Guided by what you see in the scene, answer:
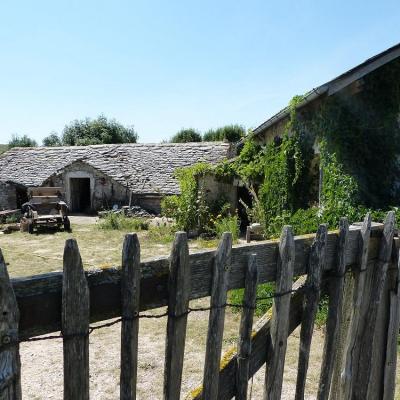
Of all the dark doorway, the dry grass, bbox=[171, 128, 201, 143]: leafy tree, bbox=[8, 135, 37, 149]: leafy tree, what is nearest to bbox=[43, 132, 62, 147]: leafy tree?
bbox=[8, 135, 37, 149]: leafy tree

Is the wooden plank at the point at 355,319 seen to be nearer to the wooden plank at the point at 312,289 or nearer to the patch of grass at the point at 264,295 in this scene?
the wooden plank at the point at 312,289

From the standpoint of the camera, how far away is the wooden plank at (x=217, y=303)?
5.25 ft

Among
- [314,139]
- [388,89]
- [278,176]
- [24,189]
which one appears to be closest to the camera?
[388,89]

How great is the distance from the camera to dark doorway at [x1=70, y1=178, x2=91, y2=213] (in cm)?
2050

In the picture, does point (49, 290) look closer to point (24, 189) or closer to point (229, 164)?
point (229, 164)

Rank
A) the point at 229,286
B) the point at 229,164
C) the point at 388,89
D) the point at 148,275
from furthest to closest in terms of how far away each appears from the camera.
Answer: the point at 229,164 < the point at 388,89 < the point at 229,286 < the point at 148,275

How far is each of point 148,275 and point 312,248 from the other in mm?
928

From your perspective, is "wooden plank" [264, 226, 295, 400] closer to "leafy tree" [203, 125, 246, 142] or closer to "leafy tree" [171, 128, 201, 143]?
"leafy tree" [203, 125, 246, 142]

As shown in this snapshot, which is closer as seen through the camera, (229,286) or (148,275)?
(148,275)

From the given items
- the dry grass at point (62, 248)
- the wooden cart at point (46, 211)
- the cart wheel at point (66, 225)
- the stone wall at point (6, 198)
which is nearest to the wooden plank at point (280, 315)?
the dry grass at point (62, 248)

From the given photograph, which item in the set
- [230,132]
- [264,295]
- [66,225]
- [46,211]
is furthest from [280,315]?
[230,132]

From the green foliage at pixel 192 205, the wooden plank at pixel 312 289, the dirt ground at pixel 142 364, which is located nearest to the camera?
the wooden plank at pixel 312 289

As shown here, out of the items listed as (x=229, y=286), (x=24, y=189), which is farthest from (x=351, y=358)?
(x=24, y=189)

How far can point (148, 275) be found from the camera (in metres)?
1.44
